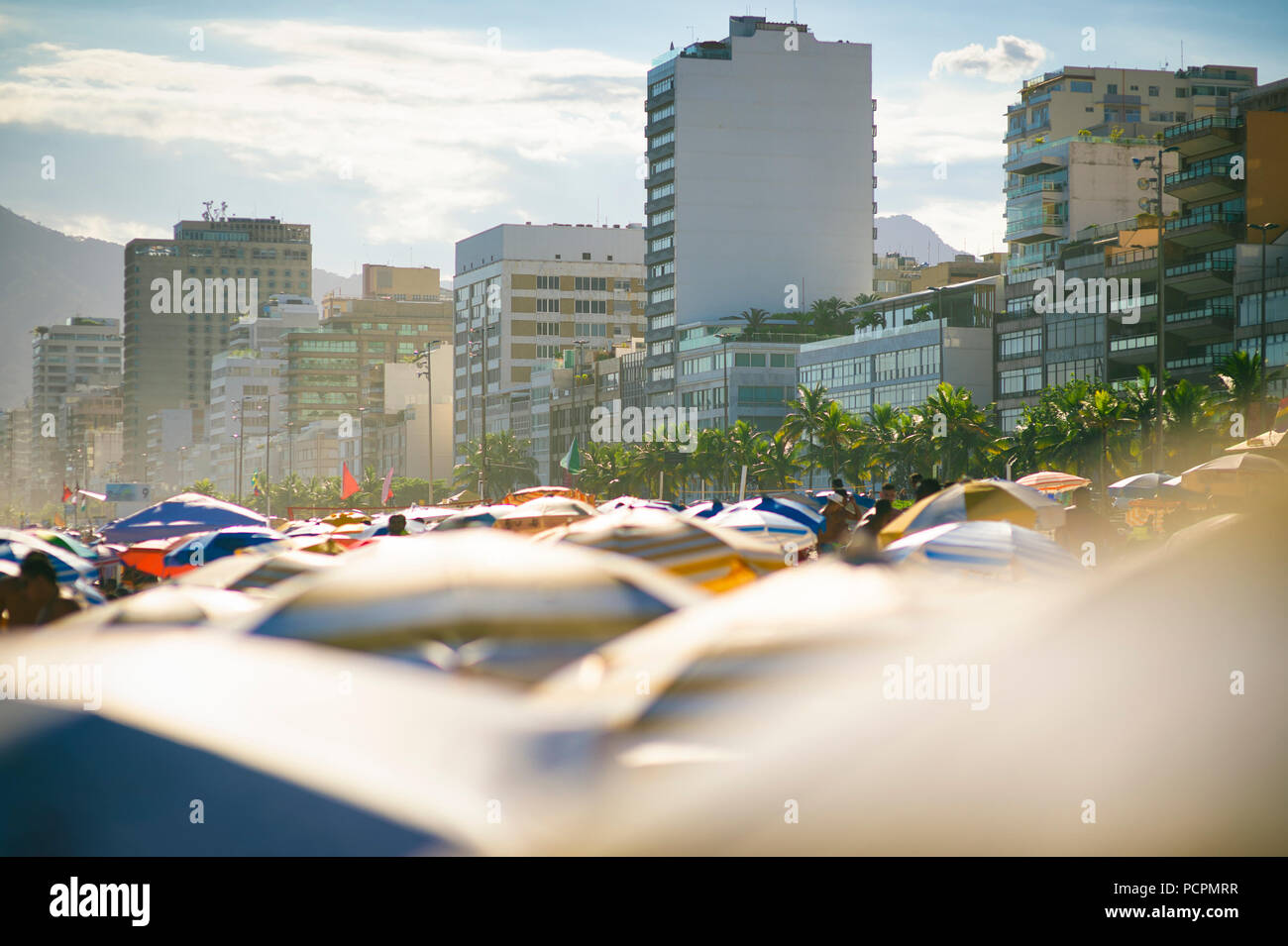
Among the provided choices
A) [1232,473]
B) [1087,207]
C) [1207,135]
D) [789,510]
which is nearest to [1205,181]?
[1207,135]

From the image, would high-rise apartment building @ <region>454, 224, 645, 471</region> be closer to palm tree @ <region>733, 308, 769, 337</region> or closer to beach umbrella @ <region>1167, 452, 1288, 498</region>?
palm tree @ <region>733, 308, 769, 337</region>

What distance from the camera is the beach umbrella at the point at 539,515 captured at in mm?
24578

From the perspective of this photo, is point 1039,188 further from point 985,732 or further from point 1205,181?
point 985,732

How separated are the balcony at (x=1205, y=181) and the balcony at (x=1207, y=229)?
108 centimetres

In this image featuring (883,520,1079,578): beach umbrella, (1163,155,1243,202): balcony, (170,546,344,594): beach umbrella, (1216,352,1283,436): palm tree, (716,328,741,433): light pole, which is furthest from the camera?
(716,328,741,433): light pole

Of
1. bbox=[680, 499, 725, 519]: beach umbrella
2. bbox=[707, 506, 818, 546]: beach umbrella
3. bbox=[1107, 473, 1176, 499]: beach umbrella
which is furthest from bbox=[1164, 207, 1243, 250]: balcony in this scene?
bbox=[707, 506, 818, 546]: beach umbrella

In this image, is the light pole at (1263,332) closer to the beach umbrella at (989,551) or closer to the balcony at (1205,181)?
the balcony at (1205,181)

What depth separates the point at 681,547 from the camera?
1324 cm

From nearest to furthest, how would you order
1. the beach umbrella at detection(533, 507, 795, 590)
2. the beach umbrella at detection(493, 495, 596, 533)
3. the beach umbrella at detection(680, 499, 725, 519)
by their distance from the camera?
the beach umbrella at detection(533, 507, 795, 590)
the beach umbrella at detection(493, 495, 596, 533)
the beach umbrella at detection(680, 499, 725, 519)

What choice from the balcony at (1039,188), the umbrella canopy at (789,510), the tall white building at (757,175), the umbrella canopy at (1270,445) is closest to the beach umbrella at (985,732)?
the umbrella canopy at (789,510)

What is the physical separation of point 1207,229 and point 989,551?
79.1m

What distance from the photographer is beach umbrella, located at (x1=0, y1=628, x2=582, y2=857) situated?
5008mm

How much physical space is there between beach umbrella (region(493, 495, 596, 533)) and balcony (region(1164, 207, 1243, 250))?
2694 inches
